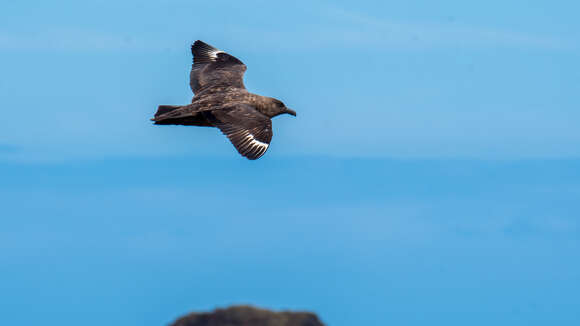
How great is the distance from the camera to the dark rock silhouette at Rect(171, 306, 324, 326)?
2431 cm

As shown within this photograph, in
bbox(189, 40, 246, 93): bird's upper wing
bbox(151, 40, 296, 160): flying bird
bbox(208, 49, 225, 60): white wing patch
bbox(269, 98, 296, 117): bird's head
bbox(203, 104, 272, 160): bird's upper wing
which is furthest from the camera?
bbox(208, 49, 225, 60): white wing patch

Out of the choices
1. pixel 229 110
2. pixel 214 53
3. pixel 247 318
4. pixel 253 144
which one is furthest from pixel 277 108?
pixel 247 318

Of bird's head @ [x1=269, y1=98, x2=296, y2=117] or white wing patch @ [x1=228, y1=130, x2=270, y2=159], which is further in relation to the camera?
bird's head @ [x1=269, y1=98, x2=296, y2=117]

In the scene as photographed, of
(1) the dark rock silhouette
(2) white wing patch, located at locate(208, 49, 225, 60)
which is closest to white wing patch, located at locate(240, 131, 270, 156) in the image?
(2) white wing patch, located at locate(208, 49, 225, 60)

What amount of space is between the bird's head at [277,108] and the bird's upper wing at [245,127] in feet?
3.92

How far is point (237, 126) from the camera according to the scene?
629 inches

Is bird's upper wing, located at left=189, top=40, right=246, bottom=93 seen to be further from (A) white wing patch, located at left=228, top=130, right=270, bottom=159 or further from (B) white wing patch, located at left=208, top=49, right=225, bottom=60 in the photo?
(A) white wing patch, located at left=228, top=130, right=270, bottom=159

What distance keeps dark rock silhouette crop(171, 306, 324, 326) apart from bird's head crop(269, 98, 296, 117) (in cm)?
792

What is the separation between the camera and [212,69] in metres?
19.3

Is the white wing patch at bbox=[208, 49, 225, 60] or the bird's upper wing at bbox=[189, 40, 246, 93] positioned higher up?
the white wing patch at bbox=[208, 49, 225, 60]

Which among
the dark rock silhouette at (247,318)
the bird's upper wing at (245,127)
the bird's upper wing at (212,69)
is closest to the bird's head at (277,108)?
the bird's upper wing at (212,69)

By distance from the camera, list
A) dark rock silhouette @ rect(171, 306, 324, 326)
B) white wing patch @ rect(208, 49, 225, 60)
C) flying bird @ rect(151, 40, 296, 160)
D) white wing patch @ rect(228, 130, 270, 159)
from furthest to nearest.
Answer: dark rock silhouette @ rect(171, 306, 324, 326), white wing patch @ rect(208, 49, 225, 60), flying bird @ rect(151, 40, 296, 160), white wing patch @ rect(228, 130, 270, 159)

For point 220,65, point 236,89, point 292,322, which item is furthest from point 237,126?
point 292,322

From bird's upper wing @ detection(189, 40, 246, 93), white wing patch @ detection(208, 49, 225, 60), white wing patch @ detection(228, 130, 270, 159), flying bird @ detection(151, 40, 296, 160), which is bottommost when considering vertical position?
white wing patch @ detection(228, 130, 270, 159)
